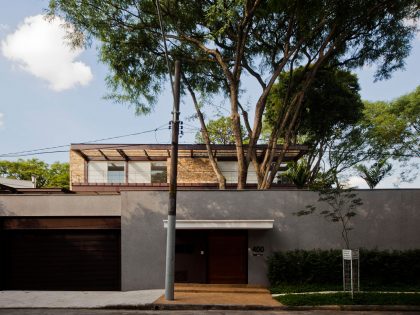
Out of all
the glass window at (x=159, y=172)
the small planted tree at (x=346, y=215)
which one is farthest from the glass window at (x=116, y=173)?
the small planted tree at (x=346, y=215)

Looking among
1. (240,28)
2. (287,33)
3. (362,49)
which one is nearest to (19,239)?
(240,28)

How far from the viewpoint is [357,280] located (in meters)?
14.0

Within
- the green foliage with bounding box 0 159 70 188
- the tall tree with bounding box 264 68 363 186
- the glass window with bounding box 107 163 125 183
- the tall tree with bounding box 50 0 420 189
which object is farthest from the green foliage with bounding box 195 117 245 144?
the green foliage with bounding box 0 159 70 188

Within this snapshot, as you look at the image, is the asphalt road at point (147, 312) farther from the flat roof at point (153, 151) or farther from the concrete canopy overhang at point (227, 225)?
the flat roof at point (153, 151)

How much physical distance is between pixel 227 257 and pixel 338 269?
4.22m

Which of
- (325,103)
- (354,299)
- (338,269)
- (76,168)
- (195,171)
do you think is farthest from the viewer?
(76,168)

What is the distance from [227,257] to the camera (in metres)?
16.0

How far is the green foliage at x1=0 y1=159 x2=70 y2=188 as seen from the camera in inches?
1921

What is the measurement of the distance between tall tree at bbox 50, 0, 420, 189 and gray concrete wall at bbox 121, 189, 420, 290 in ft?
9.72

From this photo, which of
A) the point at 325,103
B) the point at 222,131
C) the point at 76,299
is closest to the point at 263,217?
the point at 76,299

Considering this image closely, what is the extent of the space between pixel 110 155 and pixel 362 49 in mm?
17054

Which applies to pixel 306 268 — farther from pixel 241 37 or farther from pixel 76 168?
pixel 76 168

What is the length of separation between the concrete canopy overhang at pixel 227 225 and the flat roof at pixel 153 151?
33.7ft

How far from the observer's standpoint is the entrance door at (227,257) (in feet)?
52.1
